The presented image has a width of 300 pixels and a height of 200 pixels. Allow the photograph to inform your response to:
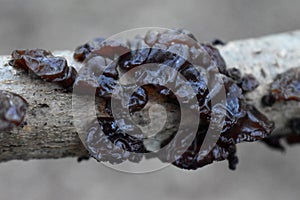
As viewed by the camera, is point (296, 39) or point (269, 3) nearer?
point (296, 39)

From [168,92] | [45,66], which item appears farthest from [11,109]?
[168,92]

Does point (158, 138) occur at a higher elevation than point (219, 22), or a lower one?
higher

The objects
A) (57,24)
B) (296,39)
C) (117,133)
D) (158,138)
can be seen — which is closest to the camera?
(117,133)

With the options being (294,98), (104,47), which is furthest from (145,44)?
(294,98)

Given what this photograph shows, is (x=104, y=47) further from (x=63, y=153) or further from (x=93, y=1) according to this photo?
(x=93, y=1)

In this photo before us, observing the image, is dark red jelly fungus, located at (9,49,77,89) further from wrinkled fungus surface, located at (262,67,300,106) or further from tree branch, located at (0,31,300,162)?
wrinkled fungus surface, located at (262,67,300,106)

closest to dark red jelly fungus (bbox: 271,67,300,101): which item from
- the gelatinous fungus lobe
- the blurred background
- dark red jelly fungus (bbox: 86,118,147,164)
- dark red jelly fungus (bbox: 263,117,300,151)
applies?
the gelatinous fungus lobe
